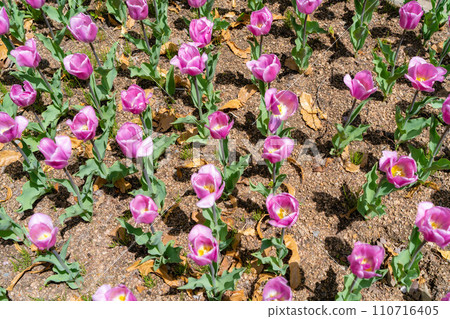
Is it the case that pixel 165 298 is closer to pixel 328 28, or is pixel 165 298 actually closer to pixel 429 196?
pixel 429 196

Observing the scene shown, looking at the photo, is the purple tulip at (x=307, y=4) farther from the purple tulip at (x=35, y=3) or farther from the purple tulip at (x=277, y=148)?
the purple tulip at (x=35, y=3)

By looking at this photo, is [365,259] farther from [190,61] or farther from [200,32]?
[200,32]

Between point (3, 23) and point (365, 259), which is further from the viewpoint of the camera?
point (3, 23)

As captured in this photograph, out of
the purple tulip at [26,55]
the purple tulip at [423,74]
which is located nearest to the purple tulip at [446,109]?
the purple tulip at [423,74]

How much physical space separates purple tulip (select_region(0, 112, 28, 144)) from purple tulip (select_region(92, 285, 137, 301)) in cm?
117

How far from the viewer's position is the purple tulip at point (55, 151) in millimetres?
2410

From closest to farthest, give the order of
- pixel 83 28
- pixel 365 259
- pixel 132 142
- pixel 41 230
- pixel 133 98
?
pixel 365 259 < pixel 41 230 < pixel 132 142 < pixel 133 98 < pixel 83 28

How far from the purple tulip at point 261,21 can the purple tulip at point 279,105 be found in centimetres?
68

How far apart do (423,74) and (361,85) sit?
553 millimetres

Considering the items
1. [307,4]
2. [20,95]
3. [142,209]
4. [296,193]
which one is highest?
[307,4]

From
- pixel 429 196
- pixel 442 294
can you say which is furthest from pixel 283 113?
pixel 442 294

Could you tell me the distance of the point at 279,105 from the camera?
2.79 metres

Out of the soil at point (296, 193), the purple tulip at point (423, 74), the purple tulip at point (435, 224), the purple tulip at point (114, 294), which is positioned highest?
the purple tulip at point (423, 74)

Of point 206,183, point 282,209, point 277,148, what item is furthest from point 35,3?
point 282,209
